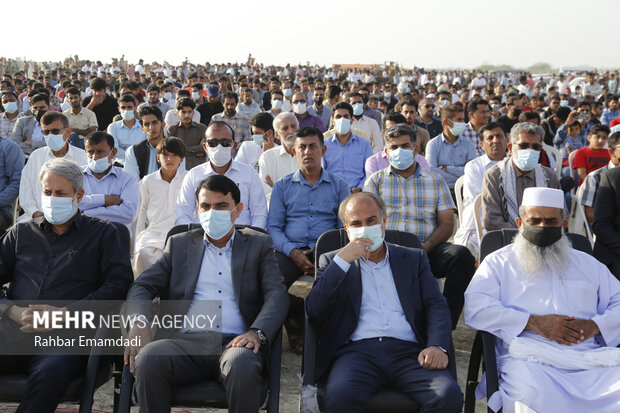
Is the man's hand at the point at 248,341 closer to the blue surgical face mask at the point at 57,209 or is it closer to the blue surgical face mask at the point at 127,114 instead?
the blue surgical face mask at the point at 57,209

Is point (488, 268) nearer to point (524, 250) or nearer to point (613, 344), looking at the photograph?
point (524, 250)

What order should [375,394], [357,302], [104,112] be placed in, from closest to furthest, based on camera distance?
[375,394], [357,302], [104,112]

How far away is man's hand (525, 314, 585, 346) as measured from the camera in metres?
3.14

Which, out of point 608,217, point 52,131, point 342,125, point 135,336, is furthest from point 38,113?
point 608,217

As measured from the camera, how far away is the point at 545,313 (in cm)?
332

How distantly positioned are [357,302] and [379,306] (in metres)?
0.13

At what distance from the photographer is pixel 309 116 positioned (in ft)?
30.4

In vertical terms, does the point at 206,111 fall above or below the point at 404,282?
above

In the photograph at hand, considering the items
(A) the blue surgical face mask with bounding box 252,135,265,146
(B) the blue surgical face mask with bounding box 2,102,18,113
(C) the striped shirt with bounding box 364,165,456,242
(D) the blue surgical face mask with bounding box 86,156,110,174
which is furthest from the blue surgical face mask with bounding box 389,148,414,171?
(B) the blue surgical face mask with bounding box 2,102,18,113

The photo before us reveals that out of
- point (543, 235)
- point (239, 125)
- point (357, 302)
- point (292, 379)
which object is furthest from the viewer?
point (239, 125)

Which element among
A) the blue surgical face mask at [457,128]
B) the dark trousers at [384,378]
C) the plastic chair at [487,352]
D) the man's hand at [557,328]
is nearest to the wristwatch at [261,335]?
the dark trousers at [384,378]

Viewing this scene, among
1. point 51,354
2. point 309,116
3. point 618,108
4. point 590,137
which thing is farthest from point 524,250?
point 618,108

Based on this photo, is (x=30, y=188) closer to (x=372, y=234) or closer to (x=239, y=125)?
(x=372, y=234)

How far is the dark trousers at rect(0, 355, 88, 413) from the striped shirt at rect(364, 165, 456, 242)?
8.33 ft
